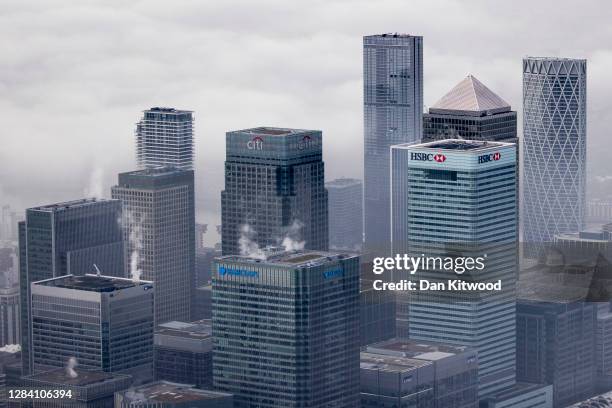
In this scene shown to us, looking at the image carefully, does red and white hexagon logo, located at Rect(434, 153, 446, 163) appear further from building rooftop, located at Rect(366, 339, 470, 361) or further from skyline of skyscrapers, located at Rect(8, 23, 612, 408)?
building rooftop, located at Rect(366, 339, 470, 361)

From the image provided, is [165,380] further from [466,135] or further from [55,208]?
[466,135]

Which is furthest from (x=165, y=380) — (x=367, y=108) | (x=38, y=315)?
(x=367, y=108)

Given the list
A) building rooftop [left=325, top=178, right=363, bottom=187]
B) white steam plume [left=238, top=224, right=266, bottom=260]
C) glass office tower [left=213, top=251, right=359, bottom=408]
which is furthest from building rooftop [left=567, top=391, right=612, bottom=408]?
building rooftop [left=325, top=178, right=363, bottom=187]

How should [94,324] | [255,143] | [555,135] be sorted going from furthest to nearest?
[555,135] → [255,143] → [94,324]

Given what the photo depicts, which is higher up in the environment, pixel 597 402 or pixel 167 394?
pixel 167 394

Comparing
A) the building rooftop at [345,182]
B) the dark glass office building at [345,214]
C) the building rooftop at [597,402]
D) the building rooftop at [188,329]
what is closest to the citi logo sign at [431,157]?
the building rooftop at [188,329]

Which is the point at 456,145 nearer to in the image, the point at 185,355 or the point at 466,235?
the point at 466,235

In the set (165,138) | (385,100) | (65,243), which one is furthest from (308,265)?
(385,100)
